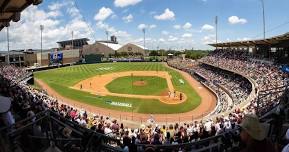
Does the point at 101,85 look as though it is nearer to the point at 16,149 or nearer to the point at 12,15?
the point at 12,15

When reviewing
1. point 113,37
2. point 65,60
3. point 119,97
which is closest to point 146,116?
point 119,97

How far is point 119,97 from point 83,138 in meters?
35.7

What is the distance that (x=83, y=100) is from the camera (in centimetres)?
4088

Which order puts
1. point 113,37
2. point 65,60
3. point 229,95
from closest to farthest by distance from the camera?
point 229,95, point 65,60, point 113,37

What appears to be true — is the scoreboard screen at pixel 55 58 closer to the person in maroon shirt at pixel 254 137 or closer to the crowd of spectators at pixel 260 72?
the crowd of spectators at pixel 260 72

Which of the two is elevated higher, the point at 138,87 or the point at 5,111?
the point at 5,111

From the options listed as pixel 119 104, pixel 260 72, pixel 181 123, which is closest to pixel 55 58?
pixel 119 104

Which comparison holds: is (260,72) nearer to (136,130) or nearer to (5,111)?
(136,130)

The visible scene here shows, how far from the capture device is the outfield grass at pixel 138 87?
4703 centimetres

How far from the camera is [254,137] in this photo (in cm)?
364

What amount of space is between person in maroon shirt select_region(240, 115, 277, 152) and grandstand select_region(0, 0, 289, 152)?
1 cm

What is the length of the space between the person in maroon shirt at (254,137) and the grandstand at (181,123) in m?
0.01

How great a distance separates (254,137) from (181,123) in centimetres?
2338

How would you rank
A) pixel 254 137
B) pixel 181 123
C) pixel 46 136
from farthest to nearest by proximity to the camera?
pixel 181 123
pixel 46 136
pixel 254 137
